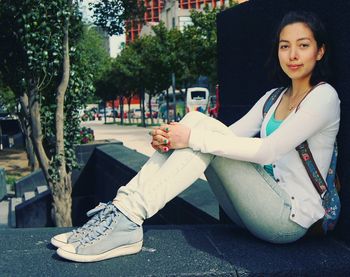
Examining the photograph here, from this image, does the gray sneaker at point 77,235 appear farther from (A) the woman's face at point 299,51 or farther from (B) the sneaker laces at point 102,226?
(A) the woman's face at point 299,51

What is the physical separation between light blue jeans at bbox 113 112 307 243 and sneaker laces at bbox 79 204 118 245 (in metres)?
0.05

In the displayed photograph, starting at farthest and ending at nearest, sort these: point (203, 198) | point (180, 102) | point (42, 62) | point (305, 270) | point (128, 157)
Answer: point (180, 102)
point (128, 157)
point (42, 62)
point (203, 198)
point (305, 270)

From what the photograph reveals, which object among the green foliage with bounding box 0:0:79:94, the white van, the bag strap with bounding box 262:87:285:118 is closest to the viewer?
the bag strap with bounding box 262:87:285:118

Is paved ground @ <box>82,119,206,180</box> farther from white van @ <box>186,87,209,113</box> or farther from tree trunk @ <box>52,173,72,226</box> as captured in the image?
white van @ <box>186,87,209,113</box>

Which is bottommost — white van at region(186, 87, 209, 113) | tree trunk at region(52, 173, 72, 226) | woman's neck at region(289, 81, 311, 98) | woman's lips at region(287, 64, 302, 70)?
tree trunk at region(52, 173, 72, 226)

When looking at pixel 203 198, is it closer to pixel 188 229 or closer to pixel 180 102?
pixel 188 229

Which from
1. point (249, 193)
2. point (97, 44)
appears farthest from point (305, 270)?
point (97, 44)

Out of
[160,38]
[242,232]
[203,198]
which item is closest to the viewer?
[242,232]

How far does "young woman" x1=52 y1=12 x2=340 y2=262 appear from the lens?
2.20 metres

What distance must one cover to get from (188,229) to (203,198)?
4.35 ft

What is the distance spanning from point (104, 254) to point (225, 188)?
658 millimetres

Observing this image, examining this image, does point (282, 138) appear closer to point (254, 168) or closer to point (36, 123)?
point (254, 168)

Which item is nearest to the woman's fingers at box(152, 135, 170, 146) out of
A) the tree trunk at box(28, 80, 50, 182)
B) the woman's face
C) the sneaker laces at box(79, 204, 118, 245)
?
the sneaker laces at box(79, 204, 118, 245)

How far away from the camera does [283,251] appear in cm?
229
